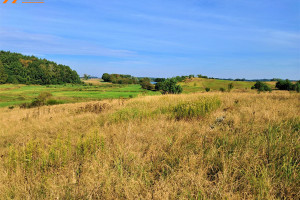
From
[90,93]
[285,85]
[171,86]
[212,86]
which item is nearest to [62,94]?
[90,93]

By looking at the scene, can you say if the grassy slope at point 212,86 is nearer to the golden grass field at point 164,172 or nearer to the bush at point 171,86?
the bush at point 171,86

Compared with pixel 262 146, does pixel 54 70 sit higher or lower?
higher

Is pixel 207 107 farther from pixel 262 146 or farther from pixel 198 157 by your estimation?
pixel 198 157

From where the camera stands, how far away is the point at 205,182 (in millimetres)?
2176

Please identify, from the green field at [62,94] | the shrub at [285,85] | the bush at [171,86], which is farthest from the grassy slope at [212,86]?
the green field at [62,94]

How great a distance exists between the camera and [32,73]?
133 meters

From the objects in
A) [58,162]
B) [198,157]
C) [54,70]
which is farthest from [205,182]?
[54,70]

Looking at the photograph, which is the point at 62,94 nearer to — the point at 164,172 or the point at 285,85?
the point at 164,172

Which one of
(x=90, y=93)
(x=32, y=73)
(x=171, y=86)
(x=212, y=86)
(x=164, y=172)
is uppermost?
(x=32, y=73)

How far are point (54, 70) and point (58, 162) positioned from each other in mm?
173047

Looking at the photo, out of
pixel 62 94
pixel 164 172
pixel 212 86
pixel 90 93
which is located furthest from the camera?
pixel 90 93

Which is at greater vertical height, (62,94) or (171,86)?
(171,86)

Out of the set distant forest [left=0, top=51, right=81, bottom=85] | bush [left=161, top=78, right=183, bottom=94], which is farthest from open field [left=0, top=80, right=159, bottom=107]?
distant forest [left=0, top=51, right=81, bottom=85]

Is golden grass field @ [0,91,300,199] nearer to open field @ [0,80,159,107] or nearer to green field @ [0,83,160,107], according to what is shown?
open field @ [0,80,159,107]
